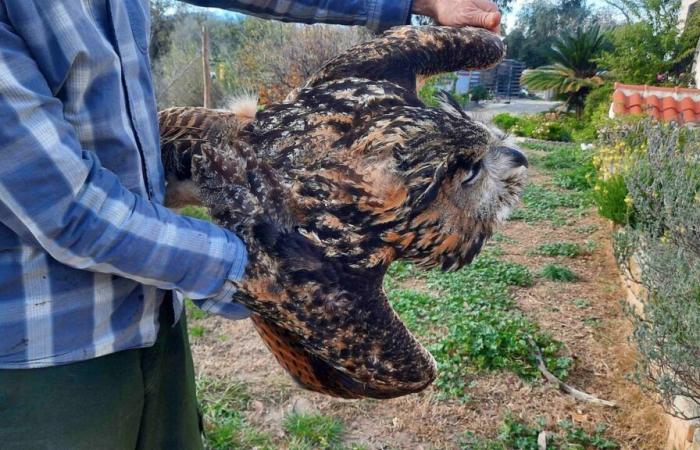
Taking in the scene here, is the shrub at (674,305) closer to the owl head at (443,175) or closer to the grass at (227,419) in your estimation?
the owl head at (443,175)

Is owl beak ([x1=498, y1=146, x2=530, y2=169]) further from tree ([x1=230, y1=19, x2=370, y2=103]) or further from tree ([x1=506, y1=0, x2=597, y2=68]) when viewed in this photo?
tree ([x1=506, y1=0, x2=597, y2=68])

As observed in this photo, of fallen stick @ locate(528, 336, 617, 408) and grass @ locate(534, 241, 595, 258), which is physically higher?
grass @ locate(534, 241, 595, 258)

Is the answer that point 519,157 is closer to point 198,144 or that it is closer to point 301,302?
point 301,302

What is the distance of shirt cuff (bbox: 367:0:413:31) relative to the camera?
5.52ft

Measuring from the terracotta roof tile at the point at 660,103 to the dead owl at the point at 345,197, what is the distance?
894 centimetres

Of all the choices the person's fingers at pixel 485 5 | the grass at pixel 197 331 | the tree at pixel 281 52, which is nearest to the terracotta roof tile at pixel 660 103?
the tree at pixel 281 52

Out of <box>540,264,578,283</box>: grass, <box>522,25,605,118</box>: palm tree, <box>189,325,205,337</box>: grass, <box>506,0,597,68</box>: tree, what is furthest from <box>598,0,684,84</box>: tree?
<box>506,0,597,68</box>: tree

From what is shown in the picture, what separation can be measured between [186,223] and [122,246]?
5.2 inches

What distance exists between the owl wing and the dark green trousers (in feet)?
2.64

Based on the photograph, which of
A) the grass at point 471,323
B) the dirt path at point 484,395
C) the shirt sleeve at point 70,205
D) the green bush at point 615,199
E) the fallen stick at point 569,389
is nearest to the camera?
the shirt sleeve at point 70,205

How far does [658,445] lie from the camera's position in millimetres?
3281

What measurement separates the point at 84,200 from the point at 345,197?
54cm

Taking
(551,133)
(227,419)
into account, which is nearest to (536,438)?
(227,419)

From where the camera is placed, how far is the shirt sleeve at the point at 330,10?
1639mm
